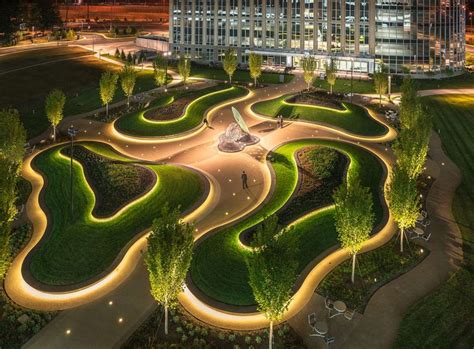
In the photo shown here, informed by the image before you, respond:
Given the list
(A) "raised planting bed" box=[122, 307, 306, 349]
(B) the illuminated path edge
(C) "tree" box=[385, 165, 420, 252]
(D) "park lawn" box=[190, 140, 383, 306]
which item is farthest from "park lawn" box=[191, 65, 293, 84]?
(A) "raised planting bed" box=[122, 307, 306, 349]

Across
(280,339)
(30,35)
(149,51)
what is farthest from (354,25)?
(30,35)

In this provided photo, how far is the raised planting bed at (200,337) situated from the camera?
77.7 ft

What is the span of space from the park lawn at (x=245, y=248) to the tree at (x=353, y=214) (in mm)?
3466

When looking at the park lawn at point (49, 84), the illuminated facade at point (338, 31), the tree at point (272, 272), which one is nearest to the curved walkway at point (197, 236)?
the tree at point (272, 272)

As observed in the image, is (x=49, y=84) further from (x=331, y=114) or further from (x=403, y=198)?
(x=403, y=198)

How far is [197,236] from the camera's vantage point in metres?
35.2

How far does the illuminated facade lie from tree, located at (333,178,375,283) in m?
87.9

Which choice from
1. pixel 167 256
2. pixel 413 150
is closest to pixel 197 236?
pixel 167 256

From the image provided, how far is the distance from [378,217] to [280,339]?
18.2 meters

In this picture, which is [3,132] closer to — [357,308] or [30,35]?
[357,308]

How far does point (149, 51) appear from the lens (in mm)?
133125

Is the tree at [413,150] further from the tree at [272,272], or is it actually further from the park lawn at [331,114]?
the park lawn at [331,114]

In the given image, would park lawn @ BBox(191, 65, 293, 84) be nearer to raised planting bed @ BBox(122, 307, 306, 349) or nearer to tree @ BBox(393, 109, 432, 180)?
tree @ BBox(393, 109, 432, 180)

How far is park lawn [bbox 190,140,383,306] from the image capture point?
94.1 feet
